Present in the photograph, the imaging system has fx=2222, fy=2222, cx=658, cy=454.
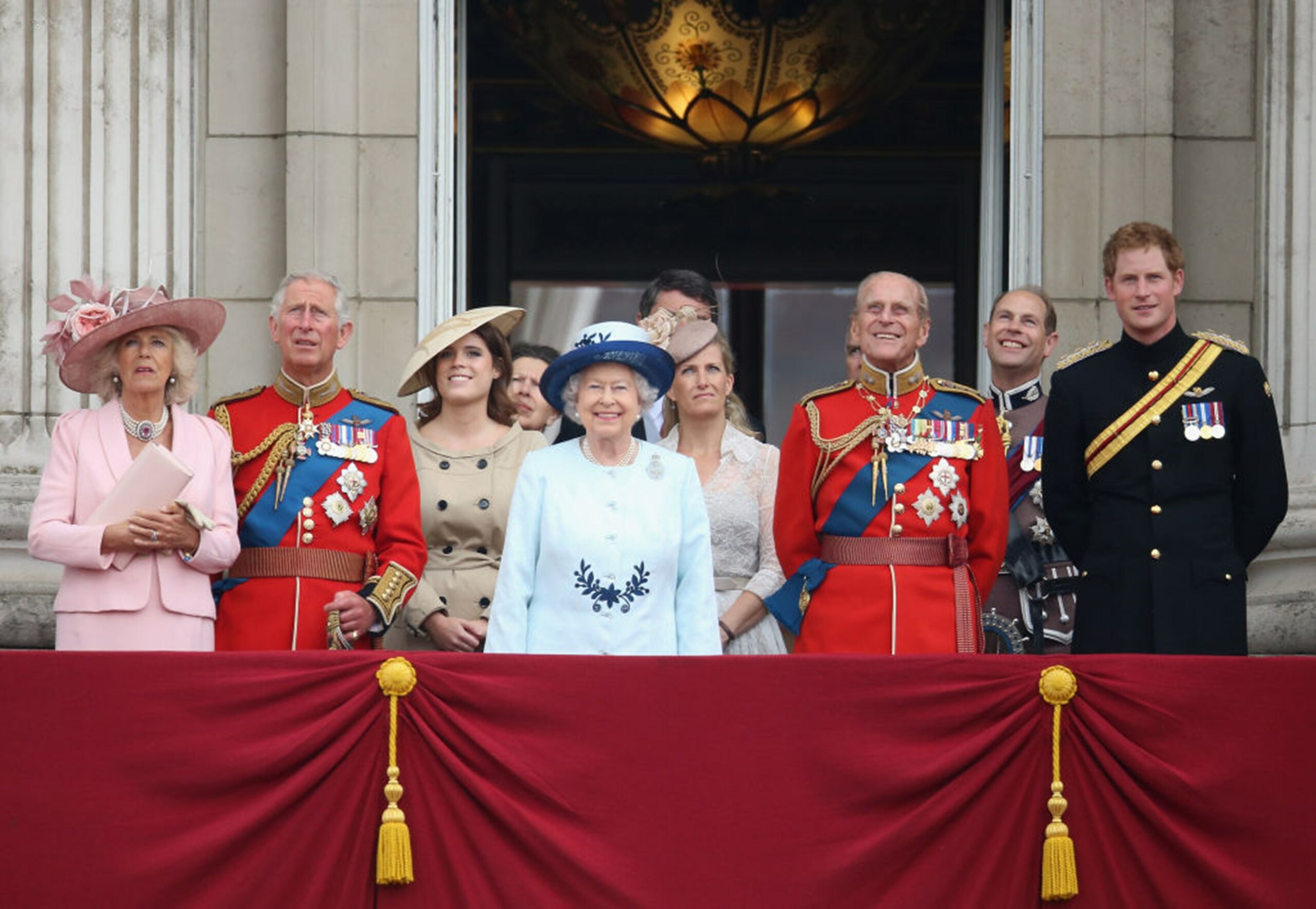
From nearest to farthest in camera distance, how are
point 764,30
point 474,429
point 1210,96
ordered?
point 474,429, point 1210,96, point 764,30

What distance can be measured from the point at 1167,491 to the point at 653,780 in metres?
1.72

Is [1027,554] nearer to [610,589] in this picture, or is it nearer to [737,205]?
[610,589]

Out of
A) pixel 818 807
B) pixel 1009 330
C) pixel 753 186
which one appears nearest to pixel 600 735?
pixel 818 807

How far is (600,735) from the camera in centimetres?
513

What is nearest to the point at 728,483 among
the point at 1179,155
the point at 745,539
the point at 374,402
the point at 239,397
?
the point at 745,539

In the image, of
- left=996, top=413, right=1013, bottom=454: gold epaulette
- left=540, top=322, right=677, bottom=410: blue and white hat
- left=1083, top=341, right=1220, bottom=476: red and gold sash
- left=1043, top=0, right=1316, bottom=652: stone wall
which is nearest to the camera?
left=540, top=322, right=677, bottom=410: blue and white hat

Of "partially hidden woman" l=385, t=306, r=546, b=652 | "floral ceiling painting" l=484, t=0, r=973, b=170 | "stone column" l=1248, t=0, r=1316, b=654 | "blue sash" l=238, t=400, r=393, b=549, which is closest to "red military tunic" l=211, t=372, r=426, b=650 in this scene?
"blue sash" l=238, t=400, r=393, b=549

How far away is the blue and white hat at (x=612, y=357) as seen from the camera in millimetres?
5855

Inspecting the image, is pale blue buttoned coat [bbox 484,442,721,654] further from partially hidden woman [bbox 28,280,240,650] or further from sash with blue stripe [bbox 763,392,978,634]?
partially hidden woman [bbox 28,280,240,650]

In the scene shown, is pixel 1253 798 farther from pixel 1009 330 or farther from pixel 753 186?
pixel 753 186

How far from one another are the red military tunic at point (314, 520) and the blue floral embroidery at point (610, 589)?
58cm

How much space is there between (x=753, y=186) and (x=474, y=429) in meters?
6.57

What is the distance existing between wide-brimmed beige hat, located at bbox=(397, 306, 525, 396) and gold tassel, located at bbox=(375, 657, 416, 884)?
162cm

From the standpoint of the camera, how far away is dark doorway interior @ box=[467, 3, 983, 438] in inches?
504
